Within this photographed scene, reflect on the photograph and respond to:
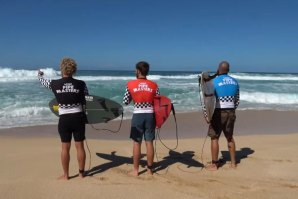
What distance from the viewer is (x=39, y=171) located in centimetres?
514

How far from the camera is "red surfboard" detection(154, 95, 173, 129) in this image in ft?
16.7

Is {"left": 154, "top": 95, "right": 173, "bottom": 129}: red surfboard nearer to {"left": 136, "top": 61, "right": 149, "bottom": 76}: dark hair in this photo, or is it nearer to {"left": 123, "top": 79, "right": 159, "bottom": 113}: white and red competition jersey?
{"left": 123, "top": 79, "right": 159, "bottom": 113}: white and red competition jersey

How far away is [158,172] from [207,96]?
4.48 feet

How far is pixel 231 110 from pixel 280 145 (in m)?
2.32

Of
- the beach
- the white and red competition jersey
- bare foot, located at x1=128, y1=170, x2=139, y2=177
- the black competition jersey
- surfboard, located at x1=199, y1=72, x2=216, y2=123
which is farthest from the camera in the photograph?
surfboard, located at x1=199, y1=72, x2=216, y2=123

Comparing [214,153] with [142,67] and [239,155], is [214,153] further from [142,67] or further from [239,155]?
[142,67]

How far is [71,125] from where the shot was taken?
Answer: 4.62m

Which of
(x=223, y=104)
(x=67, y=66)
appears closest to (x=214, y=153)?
(x=223, y=104)

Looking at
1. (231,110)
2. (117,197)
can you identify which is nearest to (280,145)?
(231,110)

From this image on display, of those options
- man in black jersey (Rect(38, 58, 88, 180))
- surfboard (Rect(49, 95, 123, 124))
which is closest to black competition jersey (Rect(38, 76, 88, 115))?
man in black jersey (Rect(38, 58, 88, 180))

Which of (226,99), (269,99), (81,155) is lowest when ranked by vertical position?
(269,99)

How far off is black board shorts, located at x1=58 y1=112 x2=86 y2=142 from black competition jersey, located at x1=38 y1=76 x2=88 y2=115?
0.06m

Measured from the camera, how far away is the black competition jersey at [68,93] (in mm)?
4555

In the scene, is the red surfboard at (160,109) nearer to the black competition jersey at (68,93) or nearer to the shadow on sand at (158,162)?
the shadow on sand at (158,162)
